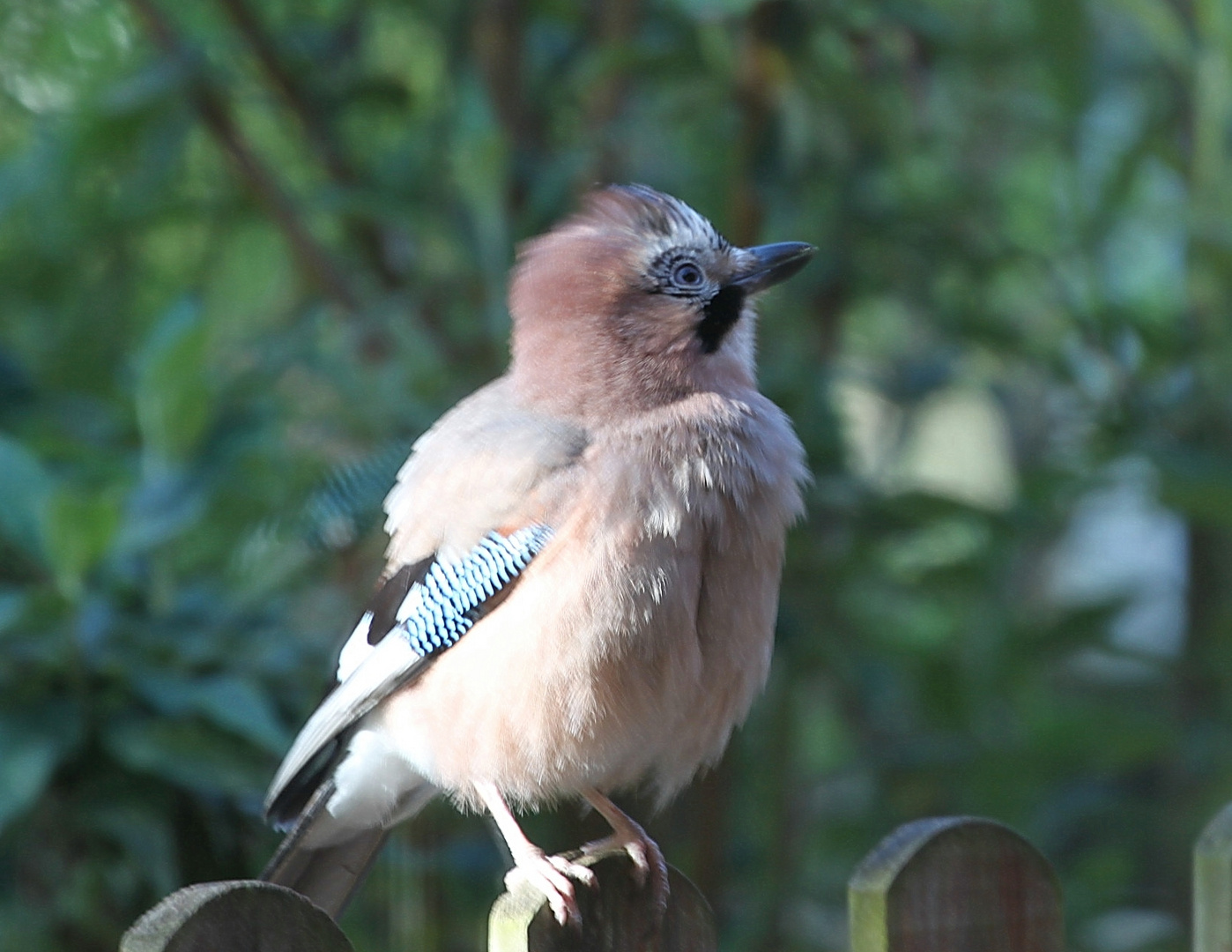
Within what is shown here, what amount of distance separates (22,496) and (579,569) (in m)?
0.88

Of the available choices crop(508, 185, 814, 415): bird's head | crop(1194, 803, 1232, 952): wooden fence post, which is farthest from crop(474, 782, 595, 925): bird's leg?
crop(1194, 803, 1232, 952): wooden fence post

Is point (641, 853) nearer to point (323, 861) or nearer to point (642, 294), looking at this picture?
point (323, 861)

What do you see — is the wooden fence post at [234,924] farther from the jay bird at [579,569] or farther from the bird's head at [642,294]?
the bird's head at [642,294]

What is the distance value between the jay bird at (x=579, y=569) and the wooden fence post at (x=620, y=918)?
0.03m

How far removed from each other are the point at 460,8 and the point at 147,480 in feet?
4.00

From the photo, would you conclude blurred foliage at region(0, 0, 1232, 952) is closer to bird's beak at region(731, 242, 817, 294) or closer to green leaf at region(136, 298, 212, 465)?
green leaf at region(136, 298, 212, 465)

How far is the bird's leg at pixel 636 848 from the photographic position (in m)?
1.44

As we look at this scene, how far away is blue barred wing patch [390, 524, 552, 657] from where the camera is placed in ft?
5.60

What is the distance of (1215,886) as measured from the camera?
1521mm

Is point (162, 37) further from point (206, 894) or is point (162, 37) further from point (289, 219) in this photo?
point (206, 894)

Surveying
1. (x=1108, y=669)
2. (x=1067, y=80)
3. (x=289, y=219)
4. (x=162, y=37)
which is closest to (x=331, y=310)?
(x=289, y=219)

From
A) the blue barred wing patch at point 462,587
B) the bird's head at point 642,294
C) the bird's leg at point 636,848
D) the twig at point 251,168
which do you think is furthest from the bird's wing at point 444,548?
the twig at point 251,168

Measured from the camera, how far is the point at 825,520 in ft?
9.61

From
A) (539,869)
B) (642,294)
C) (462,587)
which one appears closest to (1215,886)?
(539,869)
